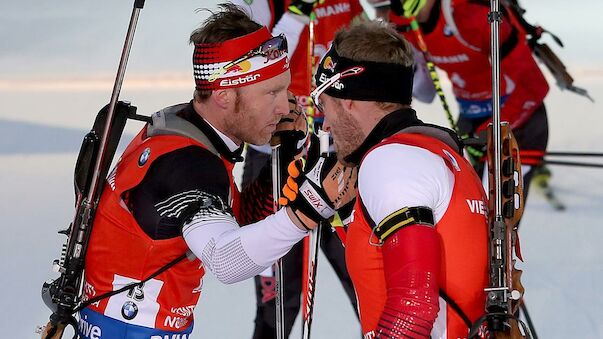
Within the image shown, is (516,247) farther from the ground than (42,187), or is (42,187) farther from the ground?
(42,187)

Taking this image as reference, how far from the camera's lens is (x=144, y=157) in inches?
110

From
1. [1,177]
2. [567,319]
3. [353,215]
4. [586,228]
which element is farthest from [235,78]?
[1,177]

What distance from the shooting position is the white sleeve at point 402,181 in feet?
7.42

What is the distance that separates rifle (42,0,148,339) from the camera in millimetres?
2893

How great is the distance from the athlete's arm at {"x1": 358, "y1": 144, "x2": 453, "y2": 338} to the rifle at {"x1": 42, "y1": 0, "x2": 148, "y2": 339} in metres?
0.84

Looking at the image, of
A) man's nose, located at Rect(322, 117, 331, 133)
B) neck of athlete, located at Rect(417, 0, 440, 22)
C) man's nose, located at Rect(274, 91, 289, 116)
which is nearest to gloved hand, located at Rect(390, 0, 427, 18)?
neck of athlete, located at Rect(417, 0, 440, 22)

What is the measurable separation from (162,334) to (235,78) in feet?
2.28

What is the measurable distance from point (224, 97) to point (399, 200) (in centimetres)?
85

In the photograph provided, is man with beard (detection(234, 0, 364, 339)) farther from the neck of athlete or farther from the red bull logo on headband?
the red bull logo on headband

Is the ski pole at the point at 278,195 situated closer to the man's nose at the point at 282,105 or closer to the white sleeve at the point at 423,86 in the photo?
the man's nose at the point at 282,105

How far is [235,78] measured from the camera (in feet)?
9.68

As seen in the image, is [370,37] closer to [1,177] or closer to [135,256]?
[135,256]

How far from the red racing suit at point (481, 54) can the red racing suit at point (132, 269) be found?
2.14 metres

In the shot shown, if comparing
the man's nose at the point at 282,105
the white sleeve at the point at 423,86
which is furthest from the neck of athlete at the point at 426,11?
the man's nose at the point at 282,105
